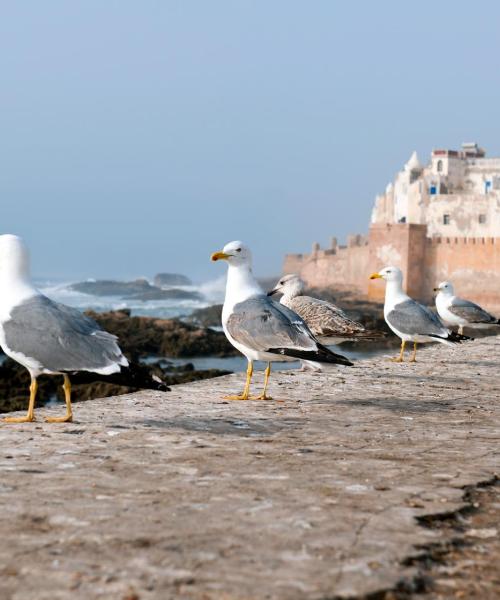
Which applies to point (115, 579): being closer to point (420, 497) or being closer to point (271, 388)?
point (420, 497)

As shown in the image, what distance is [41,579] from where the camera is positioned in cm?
273

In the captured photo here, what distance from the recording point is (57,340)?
16.6ft

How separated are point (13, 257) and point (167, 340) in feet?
67.3

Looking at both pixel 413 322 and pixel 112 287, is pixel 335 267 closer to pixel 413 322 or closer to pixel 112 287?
pixel 112 287

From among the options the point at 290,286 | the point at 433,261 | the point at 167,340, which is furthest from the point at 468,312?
the point at 433,261

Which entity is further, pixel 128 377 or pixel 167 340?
pixel 167 340

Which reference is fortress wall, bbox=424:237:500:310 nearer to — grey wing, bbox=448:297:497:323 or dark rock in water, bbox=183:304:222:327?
dark rock in water, bbox=183:304:222:327

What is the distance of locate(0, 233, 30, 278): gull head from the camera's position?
Result: 17.6 ft

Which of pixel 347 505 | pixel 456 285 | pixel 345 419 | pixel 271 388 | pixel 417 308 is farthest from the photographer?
pixel 456 285

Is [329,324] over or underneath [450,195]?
underneath

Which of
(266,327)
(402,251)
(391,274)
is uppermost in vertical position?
(391,274)

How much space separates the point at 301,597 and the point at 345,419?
10.9ft

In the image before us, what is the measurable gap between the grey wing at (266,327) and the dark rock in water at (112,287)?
77.9 meters

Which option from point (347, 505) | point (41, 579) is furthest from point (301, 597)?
point (347, 505)
